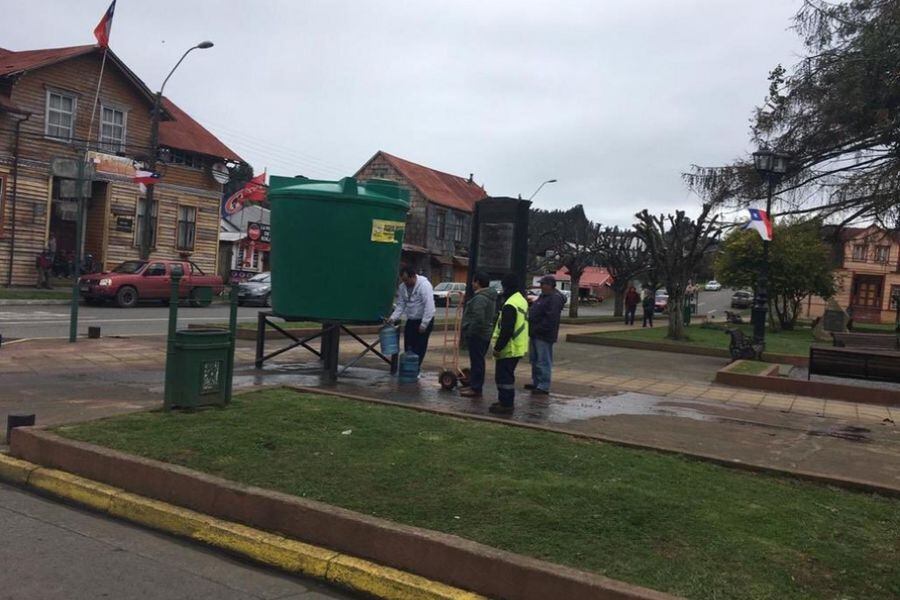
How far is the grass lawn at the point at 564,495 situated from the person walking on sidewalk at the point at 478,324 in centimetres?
198

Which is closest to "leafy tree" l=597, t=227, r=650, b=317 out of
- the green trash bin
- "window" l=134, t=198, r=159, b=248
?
"window" l=134, t=198, r=159, b=248

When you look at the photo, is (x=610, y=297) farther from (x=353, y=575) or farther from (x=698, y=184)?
(x=353, y=575)

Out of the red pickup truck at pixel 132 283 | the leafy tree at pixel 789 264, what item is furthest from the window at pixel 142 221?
the leafy tree at pixel 789 264

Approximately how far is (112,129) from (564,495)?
3157 centimetres

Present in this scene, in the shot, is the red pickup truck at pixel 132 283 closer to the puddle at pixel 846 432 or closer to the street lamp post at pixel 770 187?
the street lamp post at pixel 770 187

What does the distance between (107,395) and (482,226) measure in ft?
26.3

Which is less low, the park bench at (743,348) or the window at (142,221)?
the window at (142,221)

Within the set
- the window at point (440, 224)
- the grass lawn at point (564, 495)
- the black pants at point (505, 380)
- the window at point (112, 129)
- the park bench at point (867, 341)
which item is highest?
the window at point (112, 129)

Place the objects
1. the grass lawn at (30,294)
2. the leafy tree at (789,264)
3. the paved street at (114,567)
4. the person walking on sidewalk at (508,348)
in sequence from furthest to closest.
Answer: the leafy tree at (789,264)
the grass lawn at (30,294)
the person walking on sidewalk at (508,348)
the paved street at (114,567)

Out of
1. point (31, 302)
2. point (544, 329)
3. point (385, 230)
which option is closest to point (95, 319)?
point (31, 302)

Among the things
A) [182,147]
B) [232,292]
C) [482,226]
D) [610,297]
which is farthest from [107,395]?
[610,297]

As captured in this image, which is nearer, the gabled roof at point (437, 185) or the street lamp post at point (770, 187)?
the street lamp post at point (770, 187)

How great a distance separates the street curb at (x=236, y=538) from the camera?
421 cm

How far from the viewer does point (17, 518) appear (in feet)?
16.8
